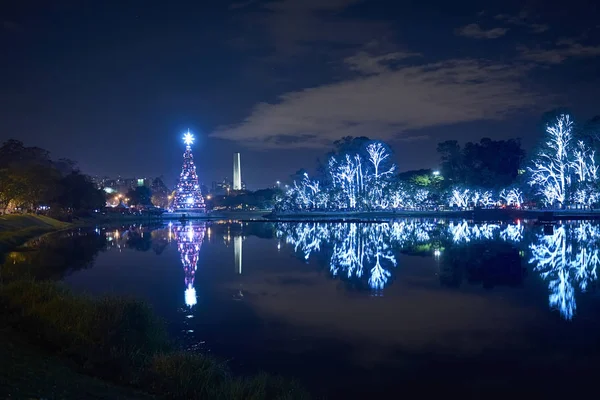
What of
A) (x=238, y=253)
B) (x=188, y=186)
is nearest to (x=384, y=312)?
(x=238, y=253)

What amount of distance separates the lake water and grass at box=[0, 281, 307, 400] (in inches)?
69.3

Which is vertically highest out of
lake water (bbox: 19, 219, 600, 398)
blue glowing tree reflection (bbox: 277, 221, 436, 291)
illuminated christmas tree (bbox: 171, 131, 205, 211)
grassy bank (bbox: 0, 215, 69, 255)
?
illuminated christmas tree (bbox: 171, 131, 205, 211)

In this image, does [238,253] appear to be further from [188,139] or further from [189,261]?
[188,139]

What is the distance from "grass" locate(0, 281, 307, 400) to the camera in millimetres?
10188

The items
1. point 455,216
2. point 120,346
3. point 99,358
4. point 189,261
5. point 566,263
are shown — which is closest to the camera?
point 99,358

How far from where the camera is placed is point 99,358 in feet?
37.1

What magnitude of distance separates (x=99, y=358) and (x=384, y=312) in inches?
411

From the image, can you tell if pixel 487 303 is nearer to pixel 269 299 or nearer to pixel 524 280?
pixel 524 280

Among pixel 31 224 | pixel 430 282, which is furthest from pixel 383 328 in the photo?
pixel 31 224

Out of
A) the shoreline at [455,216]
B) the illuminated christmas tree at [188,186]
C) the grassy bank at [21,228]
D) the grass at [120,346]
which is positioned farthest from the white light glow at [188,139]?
the grass at [120,346]

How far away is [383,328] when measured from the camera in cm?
1661

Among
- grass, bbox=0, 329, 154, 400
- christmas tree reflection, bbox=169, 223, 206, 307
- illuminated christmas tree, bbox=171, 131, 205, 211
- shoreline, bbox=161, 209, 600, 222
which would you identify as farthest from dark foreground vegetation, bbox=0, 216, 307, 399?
illuminated christmas tree, bbox=171, 131, 205, 211

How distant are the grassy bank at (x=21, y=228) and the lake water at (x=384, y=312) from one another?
43.0ft

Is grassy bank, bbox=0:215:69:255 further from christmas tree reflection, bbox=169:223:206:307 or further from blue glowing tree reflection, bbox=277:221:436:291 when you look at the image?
blue glowing tree reflection, bbox=277:221:436:291
